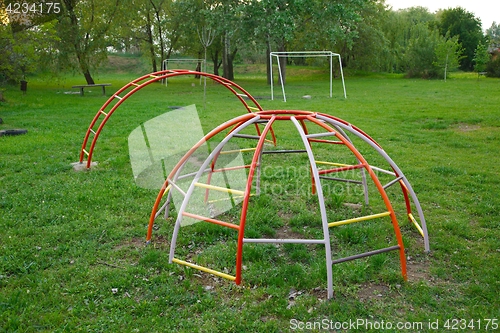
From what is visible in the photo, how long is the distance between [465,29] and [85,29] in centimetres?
3072

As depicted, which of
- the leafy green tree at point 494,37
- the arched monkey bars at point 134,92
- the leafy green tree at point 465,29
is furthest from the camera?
the leafy green tree at point 465,29

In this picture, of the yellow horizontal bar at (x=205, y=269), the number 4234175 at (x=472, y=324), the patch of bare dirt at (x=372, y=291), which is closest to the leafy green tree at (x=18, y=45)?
the yellow horizontal bar at (x=205, y=269)

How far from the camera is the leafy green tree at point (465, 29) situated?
35.1m

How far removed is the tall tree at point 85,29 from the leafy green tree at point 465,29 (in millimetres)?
27607

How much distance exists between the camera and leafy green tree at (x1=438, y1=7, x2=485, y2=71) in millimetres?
35062

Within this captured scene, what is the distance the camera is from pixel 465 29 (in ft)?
117

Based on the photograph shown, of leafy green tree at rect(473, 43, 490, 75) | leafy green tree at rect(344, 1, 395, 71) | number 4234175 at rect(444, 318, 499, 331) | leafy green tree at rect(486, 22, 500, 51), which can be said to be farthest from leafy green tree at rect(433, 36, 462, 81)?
number 4234175 at rect(444, 318, 499, 331)

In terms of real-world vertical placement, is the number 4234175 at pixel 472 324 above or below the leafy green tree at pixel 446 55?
below

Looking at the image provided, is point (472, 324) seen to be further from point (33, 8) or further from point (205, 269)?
point (33, 8)

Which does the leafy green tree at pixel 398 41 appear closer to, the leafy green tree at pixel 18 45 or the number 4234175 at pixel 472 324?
the leafy green tree at pixel 18 45

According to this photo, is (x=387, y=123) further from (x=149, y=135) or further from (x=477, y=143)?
(x=149, y=135)

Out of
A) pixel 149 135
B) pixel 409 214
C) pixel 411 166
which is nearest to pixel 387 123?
pixel 411 166

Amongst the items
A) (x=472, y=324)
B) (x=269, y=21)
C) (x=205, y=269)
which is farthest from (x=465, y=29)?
(x=205, y=269)

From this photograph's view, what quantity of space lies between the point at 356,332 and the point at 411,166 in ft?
14.0
